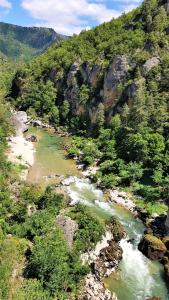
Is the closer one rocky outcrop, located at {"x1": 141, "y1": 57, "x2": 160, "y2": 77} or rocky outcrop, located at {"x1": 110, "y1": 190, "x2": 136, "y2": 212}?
rocky outcrop, located at {"x1": 110, "y1": 190, "x2": 136, "y2": 212}

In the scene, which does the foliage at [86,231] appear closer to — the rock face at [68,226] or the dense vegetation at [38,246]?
the dense vegetation at [38,246]

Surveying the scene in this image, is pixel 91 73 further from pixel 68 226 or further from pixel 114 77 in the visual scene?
pixel 68 226

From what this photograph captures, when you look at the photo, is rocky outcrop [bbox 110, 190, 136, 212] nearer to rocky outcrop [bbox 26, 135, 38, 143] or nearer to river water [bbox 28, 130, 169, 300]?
river water [bbox 28, 130, 169, 300]

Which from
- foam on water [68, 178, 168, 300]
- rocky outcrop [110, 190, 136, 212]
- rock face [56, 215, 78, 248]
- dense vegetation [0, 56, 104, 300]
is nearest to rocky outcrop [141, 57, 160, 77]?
rocky outcrop [110, 190, 136, 212]

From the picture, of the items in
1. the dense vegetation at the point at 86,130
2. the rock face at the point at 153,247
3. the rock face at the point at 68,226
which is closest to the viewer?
the dense vegetation at the point at 86,130

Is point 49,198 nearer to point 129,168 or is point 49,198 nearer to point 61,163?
point 129,168

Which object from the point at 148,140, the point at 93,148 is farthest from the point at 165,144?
the point at 93,148

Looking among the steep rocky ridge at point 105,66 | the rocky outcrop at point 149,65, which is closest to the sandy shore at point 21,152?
the steep rocky ridge at point 105,66
